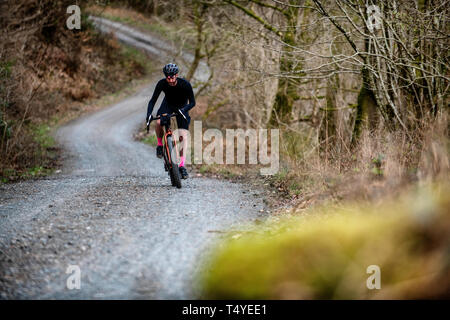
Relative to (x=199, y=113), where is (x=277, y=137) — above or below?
below

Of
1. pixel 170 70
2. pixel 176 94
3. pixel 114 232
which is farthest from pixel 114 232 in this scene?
pixel 176 94

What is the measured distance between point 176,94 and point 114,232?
383 cm

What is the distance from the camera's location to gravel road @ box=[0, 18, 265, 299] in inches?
135

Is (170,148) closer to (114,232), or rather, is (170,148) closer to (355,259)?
(114,232)

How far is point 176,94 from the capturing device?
8055 mm

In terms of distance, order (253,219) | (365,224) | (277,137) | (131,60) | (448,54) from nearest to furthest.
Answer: (365,224) < (253,219) < (448,54) < (277,137) < (131,60)

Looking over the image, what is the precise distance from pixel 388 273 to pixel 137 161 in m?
12.1

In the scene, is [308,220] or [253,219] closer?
[308,220]

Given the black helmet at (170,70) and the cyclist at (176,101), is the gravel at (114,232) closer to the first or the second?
the cyclist at (176,101)

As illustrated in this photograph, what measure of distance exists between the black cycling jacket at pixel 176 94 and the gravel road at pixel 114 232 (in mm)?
1586

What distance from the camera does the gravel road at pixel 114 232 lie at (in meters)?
3.43
